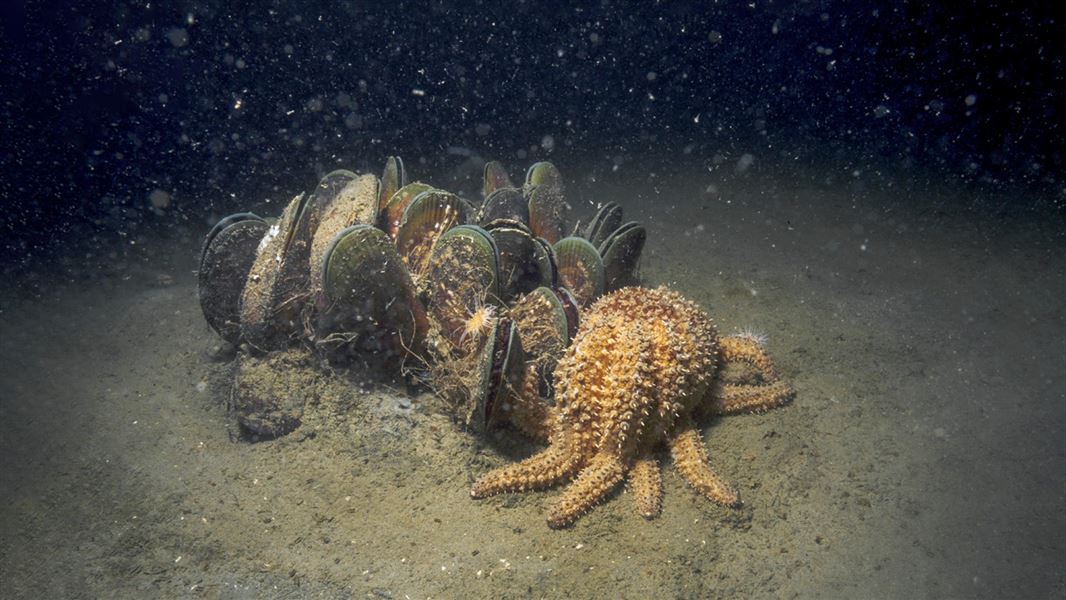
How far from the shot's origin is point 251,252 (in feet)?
15.3

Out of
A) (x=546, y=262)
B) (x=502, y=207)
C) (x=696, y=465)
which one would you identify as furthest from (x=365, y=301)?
(x=696, y=465)

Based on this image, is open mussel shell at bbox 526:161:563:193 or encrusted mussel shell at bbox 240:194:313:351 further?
open mussel shell at bbox 526:161:563:193

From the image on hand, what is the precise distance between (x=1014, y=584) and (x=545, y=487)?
272 cm

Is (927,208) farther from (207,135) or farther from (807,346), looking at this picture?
(207,135)

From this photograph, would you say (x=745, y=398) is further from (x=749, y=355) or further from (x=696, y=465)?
(x=696, y=465)

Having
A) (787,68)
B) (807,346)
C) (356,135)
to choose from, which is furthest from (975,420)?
(787,68)

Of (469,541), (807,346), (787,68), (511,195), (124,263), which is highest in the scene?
(787,68)

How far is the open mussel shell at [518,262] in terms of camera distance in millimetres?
4285

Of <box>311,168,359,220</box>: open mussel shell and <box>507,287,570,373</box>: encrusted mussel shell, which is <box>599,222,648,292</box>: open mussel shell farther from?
<box>311,168,359,220</box>: open mussel shell

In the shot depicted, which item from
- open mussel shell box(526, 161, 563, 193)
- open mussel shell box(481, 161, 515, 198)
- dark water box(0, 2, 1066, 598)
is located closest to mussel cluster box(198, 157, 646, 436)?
dark water box(0, 2, 1066, 598)

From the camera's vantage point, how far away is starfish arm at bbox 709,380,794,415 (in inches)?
162

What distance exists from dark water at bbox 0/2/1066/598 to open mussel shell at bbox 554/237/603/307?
1333 mm

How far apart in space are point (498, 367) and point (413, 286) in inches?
40.3

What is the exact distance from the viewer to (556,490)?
3631 mm
